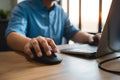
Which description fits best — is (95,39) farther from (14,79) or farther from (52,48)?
(14,79)

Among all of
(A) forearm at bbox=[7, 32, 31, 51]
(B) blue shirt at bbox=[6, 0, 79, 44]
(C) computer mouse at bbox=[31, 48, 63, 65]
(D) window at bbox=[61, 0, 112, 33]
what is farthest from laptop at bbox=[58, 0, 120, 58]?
(D) window at bbox=[61, 0, 112, 33]

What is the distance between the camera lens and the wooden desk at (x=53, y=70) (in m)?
0.68

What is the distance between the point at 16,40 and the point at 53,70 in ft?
1.52

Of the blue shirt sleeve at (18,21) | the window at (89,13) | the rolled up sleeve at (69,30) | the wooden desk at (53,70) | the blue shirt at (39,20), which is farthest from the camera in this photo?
the window at (89,13)

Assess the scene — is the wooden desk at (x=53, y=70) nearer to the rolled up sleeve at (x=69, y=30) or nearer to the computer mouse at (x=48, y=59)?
the computer mouse at (x=48, y=59)

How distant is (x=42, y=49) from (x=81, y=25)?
227 centimetres

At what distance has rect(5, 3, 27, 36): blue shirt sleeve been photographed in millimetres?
1347

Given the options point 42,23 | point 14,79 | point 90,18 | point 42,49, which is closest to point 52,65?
point 42,49

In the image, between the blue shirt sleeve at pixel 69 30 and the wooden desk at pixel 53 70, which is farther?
the blue shirt sleeve at pixel 69 30

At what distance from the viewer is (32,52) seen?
2.93ft

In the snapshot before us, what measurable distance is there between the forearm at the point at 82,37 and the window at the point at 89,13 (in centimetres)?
102

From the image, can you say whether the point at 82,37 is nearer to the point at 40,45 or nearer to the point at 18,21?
the point at 18,21

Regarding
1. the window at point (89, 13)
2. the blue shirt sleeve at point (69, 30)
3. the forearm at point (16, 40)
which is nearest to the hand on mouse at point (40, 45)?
the forearm at point (16, 40)

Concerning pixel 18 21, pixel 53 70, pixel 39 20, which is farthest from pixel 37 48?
pixel 39 20
